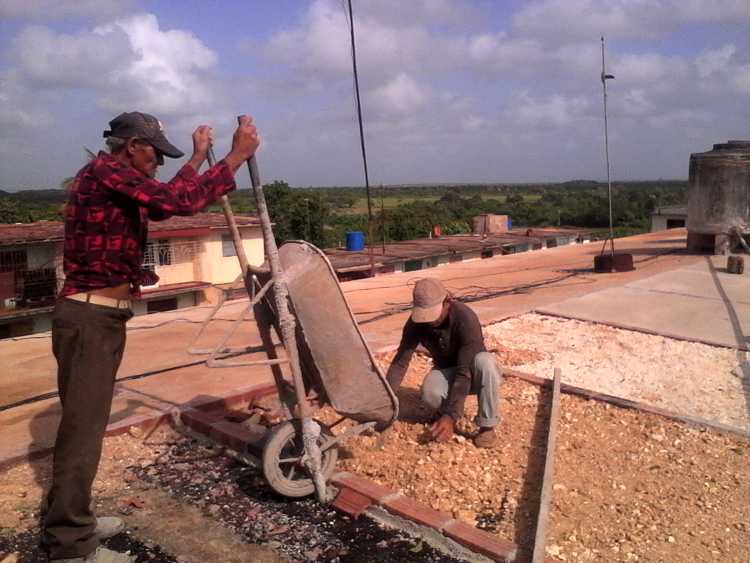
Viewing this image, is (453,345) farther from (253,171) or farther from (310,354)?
(253,171)

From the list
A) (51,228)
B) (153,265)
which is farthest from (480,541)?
(51,228)

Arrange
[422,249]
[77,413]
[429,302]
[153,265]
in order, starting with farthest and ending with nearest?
[422,249]
[153,265]
[429,302]
[77,413]

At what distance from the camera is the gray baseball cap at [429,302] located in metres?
3.72

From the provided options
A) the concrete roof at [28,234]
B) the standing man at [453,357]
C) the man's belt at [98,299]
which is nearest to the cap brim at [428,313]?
the standing man at [453,357]

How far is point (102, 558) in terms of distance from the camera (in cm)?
271

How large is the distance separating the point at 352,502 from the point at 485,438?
1.00m

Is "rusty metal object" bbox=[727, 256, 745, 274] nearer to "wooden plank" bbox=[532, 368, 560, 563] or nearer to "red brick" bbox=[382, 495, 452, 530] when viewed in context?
"wooden plank" bbox=[532, 368, 560, 563]

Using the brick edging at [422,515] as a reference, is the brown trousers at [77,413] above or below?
above

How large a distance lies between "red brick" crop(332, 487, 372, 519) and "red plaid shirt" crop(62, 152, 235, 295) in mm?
1461

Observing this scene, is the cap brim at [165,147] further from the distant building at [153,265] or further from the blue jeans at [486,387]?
the distant building at [153,265]

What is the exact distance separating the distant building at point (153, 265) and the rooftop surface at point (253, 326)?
9468 millimetres

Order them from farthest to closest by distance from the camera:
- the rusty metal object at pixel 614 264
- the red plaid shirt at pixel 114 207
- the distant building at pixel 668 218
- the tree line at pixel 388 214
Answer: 1. the tree line at pixel 388 214
2. the distant building at pixel 668 218
3. the rusty metal object at pixel 614 264
4. the red plaid shirt at pixel 114 207

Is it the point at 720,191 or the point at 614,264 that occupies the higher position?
the point at 720,191

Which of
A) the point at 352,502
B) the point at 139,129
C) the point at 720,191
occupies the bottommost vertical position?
the point at 352,502
